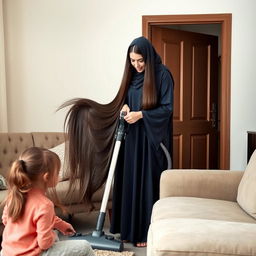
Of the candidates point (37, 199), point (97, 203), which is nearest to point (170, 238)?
point (37, 199)

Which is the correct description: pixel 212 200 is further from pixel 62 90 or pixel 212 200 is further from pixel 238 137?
pixel 62 90

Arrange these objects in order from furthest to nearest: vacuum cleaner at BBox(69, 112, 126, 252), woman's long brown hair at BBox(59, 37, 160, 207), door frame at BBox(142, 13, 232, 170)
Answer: door frame at BBox(142, 13, 232, 170) < woman's long brown hair at BBox(59, 37, 160, 207) < vacuum cleaner at BBox(69, 112, 126, 252)

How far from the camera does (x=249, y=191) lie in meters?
1.98

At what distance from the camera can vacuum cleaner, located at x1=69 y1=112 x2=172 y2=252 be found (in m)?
2.45

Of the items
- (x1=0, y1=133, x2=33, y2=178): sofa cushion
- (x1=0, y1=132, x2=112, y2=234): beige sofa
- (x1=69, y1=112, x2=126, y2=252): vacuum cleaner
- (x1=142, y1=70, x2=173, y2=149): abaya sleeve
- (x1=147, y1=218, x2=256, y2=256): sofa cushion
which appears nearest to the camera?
(x1=147, y1=218, x2=256, y2=256): sofa cushion

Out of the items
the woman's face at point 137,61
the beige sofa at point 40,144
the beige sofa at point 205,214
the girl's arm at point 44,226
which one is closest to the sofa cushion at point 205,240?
the beige sofa at point 205,214

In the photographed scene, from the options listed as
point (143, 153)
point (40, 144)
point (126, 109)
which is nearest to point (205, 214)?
point (143, 153)

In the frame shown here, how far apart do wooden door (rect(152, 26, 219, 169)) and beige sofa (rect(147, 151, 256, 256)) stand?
2.02 meters

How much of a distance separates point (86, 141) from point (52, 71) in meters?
1.47

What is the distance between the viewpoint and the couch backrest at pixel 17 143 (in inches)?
124

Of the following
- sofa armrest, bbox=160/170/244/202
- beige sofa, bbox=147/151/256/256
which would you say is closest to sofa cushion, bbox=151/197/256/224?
beige sofa, bbox=147/151/256/256

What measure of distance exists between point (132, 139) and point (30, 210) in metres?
1.32

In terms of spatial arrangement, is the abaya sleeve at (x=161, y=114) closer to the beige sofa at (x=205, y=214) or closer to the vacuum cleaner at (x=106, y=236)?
the vacuum cleaner at (x=106, y=236)

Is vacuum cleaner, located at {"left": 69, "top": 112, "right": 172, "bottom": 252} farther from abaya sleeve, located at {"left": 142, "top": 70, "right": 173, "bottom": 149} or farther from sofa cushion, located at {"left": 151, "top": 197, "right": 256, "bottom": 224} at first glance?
sofa cushion, located at {"left": 151, "top": 197, "right": 256, "bottom": 224}
